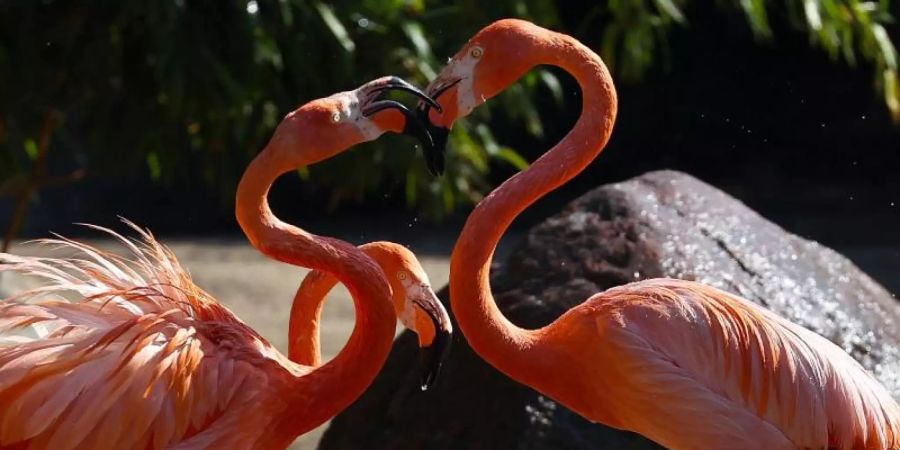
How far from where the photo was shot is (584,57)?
3.48m

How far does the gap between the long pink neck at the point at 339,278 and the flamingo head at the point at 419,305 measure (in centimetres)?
11

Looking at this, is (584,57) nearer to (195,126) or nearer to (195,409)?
(195,409)

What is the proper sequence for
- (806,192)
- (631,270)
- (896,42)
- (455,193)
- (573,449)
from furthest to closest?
(806,192) < (896,42) < (455,193) < (631,270) < (573,449)

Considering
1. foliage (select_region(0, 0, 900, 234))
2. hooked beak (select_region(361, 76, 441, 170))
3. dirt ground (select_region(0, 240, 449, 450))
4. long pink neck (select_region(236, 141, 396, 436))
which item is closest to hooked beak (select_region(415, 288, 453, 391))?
long pink neck (select_region(236, 141, 396, 436))

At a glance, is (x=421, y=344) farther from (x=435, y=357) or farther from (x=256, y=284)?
(x=256, y=284)

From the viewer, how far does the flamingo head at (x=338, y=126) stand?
10.7 feet

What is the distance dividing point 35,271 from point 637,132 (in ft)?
29.3

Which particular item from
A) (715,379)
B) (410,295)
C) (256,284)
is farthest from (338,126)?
(256,284)

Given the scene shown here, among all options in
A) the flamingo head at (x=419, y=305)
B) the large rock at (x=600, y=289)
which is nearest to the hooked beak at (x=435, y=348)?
the flamingo head at (x=419, y=305)

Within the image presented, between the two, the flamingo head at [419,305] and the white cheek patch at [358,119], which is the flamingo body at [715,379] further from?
the white cheek patch at [358,119]

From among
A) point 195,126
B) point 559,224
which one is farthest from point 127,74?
point 559,224

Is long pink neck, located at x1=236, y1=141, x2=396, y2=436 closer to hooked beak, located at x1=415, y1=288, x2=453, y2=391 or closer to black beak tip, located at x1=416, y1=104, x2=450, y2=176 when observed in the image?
hooked beak, located at x1=415, y1=288, x2=453, y2=391

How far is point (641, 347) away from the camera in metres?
3.23

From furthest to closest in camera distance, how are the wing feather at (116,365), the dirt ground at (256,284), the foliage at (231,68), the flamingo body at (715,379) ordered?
the dirt ground at (256,284)
the foliage at (231,68)
the flamingo body at (715,379)
the wing feather at (116,365)
